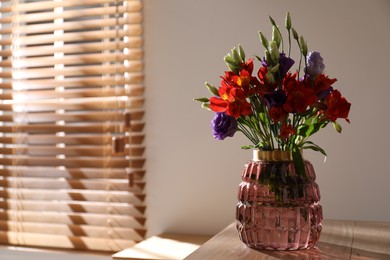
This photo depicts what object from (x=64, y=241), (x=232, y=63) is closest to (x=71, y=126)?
(x=64, y=241)

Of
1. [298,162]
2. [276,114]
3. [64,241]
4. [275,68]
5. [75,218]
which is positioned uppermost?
[275,68]

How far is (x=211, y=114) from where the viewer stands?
2885 millimetres

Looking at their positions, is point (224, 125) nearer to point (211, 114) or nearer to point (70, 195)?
point (211, 114)

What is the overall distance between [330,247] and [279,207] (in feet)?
0.63

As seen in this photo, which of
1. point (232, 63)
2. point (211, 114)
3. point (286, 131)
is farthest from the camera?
point (211, 114)

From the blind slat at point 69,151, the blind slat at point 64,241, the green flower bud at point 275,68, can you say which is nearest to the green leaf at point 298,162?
the green flower bud at point 275,68

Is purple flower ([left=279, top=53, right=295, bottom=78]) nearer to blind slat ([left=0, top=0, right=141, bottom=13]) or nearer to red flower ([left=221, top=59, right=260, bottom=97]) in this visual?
red flower ([left=221, top=59, right=260, bottom=97])

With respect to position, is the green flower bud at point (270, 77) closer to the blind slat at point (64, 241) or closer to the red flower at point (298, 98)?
the red flower at point (298, 98)

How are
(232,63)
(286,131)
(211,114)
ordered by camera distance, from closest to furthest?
(286,131) → (232,63) → (211,114)

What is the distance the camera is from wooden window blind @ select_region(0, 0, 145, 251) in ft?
9.91

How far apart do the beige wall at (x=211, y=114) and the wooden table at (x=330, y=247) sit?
715 mm

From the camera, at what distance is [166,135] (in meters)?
Answer: 2.96

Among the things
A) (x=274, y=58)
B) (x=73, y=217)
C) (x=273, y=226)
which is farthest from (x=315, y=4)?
(x=73, y=217)

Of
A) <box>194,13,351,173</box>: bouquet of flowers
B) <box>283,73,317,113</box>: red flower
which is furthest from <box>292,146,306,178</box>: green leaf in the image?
<box>283,73,317,113</box>: red flower
